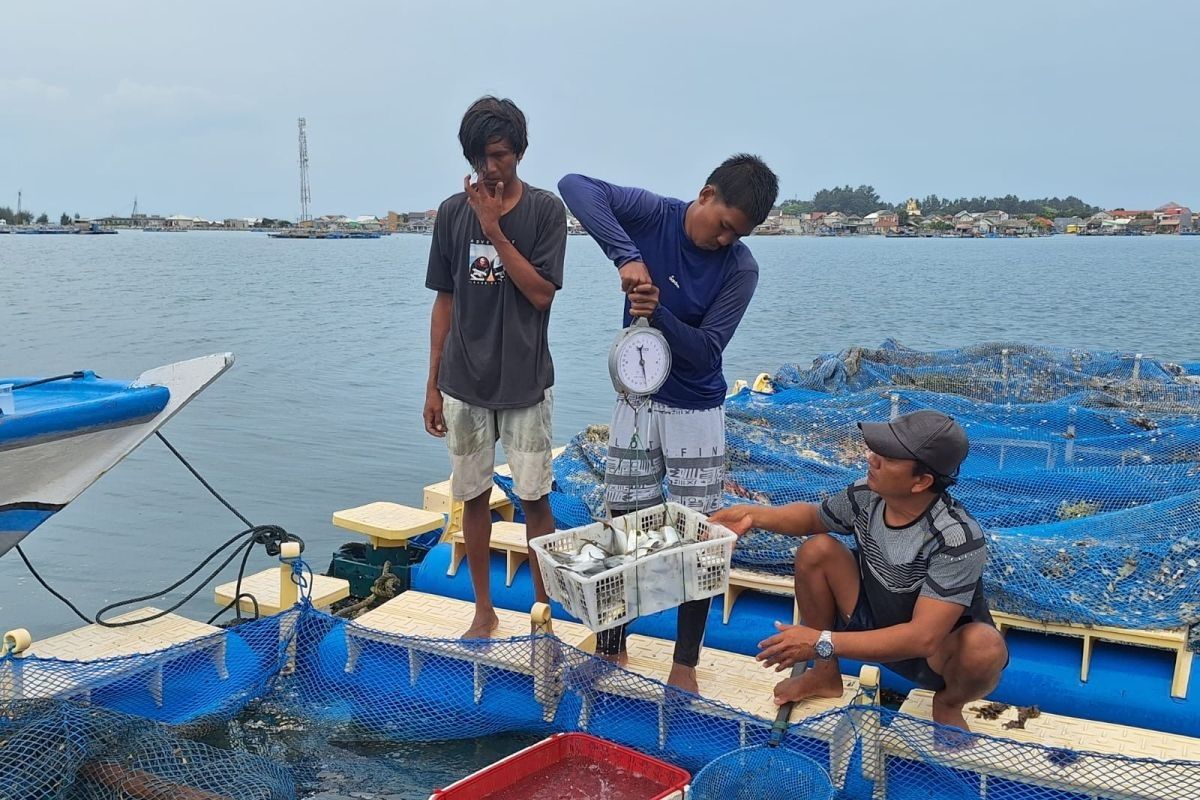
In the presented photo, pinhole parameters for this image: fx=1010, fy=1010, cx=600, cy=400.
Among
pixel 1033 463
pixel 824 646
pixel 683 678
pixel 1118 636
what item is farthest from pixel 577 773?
pixel 1033 463

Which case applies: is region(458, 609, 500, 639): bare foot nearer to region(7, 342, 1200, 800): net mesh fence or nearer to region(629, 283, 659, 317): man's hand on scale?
region(7, 342, 1200, 800): net mesh fence

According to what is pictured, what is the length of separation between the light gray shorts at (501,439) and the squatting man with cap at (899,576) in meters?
0.90

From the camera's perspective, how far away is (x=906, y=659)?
378 centimetres

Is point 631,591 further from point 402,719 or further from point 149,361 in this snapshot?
point 149,361

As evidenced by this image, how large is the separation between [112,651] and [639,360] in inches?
115

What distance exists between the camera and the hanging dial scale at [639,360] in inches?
150

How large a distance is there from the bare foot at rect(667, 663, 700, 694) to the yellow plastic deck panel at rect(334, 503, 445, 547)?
2527mm

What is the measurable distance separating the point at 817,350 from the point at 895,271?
43.4 metres

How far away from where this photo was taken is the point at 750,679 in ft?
15.0

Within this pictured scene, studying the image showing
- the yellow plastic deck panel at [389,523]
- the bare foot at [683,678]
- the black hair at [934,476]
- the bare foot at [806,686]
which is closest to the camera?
the black hair at [934,476]

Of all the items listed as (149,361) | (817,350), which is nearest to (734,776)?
(149,361)

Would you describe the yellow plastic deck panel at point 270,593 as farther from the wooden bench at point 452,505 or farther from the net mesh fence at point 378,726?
the net mesh fence at point 378,726

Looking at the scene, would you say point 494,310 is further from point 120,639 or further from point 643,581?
point 120,639

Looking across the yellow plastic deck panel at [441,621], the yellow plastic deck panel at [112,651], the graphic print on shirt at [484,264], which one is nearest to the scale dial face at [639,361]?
the graphic print on shirt at [484,264]
